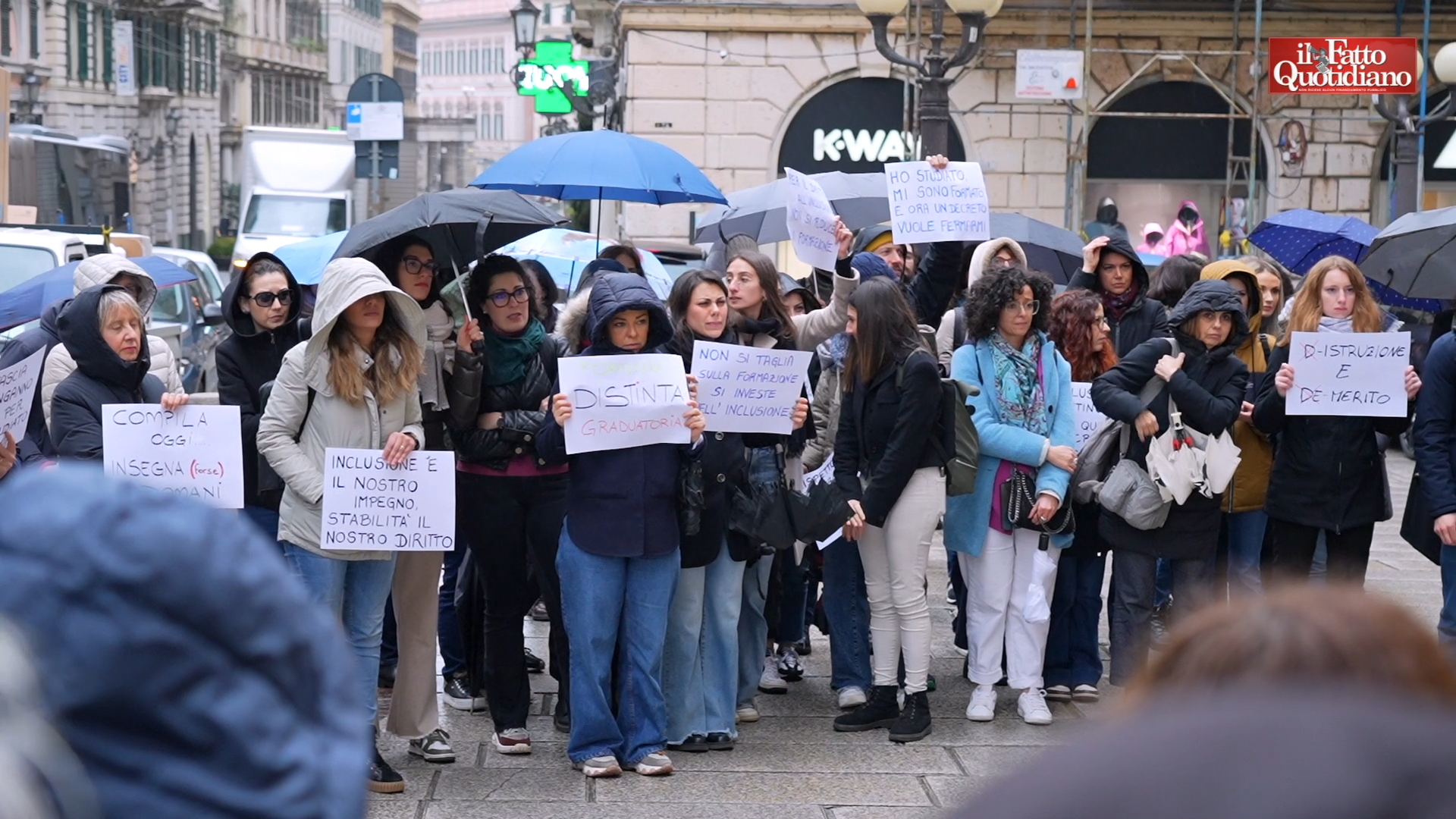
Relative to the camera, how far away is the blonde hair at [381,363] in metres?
5.65

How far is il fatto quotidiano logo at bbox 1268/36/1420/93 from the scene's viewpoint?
18.6m

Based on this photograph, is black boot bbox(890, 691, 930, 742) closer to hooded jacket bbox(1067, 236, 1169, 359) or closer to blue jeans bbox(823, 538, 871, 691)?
blue jeans bbox(823, 538, 871, 691)

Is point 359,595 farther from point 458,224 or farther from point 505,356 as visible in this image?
point 458,224

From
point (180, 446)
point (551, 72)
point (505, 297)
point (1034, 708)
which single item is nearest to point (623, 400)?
point (505, 297)

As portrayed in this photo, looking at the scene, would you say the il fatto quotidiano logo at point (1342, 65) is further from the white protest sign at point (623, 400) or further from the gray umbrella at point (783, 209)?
the white protest sign at point (623, 400)

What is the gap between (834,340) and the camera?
7008 mm

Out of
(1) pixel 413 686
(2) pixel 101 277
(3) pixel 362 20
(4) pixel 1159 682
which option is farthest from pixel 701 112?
(3) pixel 362 20

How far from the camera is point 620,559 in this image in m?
6.04

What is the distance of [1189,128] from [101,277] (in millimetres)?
16894

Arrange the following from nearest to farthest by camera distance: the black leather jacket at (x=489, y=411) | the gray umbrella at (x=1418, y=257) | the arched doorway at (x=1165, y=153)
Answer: the black leather jacket at (x=489, y=411) < the gray umbrella at (x=1418, y=257) < the arched doorway at (x=1165, y=153)

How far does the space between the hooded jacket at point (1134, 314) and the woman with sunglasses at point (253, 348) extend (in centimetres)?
365

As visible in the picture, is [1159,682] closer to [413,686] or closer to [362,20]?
[413,686]

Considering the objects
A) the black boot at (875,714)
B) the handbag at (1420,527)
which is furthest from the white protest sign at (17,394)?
the handbag at (1420,527)

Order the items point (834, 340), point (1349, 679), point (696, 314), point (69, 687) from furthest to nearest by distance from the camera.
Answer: point (834, 340) < point (696, 314) < point (1349, 679) < point (69, 687)
